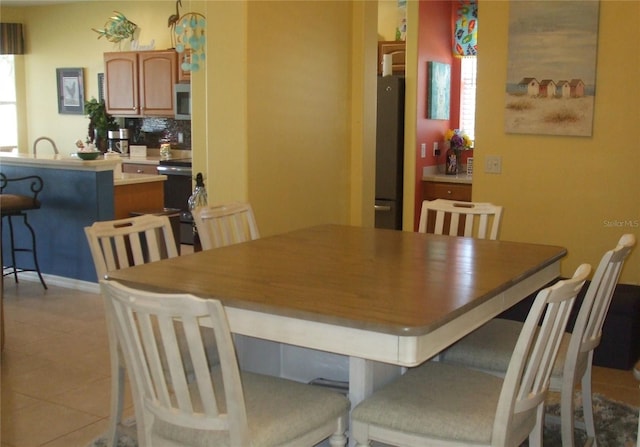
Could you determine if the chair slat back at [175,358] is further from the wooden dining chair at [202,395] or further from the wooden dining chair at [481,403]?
the wooden dining chair at [481,403]

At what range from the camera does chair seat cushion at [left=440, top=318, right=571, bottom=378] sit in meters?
2.73

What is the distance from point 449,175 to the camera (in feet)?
22.5

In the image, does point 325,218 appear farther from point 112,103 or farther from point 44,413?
point 112,103

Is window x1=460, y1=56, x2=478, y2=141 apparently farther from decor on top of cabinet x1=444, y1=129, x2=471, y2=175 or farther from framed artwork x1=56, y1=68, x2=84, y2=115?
framed artwork x1=56, y1=68, x2=84, y2=115

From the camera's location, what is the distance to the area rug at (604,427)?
3.08 m

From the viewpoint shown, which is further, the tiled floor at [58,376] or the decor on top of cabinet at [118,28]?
the decor on top of cabinet at [118,28]

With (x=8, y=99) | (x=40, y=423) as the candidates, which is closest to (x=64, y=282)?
(x=40, y=423)

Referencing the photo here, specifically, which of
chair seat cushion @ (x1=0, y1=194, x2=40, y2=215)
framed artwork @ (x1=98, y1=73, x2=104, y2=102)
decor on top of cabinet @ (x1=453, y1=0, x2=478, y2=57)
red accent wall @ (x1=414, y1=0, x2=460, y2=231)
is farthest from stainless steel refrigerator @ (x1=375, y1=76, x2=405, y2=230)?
framed artwork @ (x1=98, y1=73, x2=104, y2=102)

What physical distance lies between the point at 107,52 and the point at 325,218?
5079 millimetres

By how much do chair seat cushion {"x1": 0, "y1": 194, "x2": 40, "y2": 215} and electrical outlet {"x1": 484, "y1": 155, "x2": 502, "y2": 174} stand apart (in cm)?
328

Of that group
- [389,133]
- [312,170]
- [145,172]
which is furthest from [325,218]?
[145,172]

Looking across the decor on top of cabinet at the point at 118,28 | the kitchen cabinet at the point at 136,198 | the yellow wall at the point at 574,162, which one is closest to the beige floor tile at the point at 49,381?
the kitchen cabinet at the point at 136,198

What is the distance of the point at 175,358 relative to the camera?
6.28 ft

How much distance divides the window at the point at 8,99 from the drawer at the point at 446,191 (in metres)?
6.02
